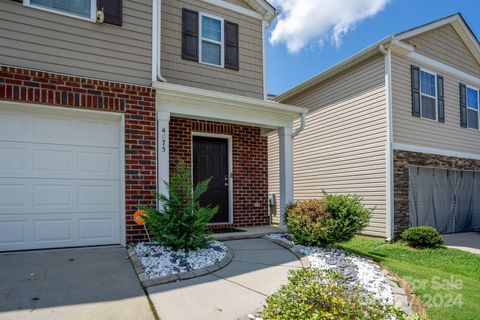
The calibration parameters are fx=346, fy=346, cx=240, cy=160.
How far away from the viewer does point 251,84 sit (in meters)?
8.47

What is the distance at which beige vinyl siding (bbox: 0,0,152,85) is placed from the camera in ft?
16.9

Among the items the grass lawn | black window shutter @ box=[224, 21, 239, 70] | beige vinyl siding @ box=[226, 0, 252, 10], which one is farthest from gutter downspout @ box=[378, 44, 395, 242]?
black window shutter @ box=[224, 21, 239, 70]

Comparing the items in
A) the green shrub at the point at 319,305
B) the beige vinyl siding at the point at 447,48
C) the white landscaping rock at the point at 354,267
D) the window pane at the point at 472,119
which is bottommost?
the white landscaping rock at the point at 354,267

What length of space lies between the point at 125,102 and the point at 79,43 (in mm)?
1159

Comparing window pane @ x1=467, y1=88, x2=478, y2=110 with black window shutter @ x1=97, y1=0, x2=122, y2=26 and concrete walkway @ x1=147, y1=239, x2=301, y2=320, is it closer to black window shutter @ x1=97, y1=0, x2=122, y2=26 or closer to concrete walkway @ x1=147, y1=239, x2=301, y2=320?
concrete walkway @ x1=147, y1=239, x2=301, y2=320

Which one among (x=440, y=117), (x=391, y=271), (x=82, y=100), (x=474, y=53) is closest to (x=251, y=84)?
(x=82, y=100)

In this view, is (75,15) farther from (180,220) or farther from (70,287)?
(70,287)

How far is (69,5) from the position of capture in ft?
18.6

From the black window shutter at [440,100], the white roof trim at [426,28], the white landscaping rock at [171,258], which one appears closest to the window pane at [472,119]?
the black window shutter at [440,100]

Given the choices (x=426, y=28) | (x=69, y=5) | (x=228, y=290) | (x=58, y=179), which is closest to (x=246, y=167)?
(x=58, y=179)

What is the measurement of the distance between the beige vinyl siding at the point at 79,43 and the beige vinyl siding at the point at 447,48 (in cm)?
740

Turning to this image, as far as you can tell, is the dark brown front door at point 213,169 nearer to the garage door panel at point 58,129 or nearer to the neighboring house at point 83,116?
the neighboring house at point 83,116

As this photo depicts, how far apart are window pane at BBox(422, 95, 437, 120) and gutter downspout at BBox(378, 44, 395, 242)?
72.2 inches

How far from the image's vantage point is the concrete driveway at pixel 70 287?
323 centimetres
